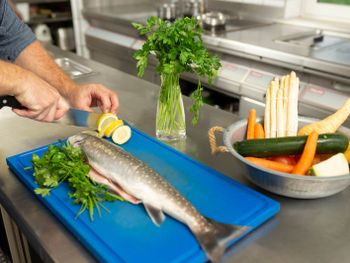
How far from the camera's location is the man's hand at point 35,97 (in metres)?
1.00

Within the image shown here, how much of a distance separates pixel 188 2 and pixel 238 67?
1.12m

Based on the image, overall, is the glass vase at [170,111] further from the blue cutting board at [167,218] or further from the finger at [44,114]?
the finger at [44,114]

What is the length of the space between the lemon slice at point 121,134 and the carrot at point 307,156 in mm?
474

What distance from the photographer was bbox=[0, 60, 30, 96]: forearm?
38.7 inches

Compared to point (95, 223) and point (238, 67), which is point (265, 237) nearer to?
point (95, 223)

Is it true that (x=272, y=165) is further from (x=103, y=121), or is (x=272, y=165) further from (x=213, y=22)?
(x=213, y=22)

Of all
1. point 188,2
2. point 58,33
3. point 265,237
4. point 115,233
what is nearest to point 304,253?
point 265,237

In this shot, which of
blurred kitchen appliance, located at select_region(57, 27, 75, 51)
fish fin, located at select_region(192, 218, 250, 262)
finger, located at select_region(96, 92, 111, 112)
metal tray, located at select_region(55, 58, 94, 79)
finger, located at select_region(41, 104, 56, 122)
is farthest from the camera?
blurred kitchen appliance, located at select_region(57, 27, 75, 51)

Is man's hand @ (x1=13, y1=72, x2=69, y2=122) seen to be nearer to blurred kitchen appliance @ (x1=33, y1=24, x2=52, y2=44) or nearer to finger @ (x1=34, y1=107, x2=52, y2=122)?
finger @ (x1=34, y1=107, x2=52, y2=122)

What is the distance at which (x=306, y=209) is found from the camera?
0.85 meters

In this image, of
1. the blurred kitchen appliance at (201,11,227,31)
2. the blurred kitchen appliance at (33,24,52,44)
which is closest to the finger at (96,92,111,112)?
the blurred kitchen appliance at (201,11,227,31)

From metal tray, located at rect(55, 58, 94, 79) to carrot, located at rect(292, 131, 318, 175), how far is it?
1159mm

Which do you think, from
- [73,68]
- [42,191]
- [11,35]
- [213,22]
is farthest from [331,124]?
[213,22]

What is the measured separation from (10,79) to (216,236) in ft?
2.13
